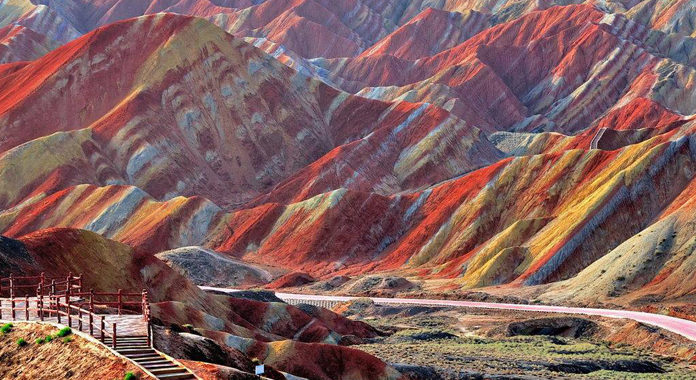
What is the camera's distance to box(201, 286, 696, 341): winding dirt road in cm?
6059

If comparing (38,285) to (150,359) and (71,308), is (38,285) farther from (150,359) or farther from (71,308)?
(150,359)

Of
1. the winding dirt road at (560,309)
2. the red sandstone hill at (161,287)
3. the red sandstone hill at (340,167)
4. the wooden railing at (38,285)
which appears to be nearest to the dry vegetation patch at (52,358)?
the wooden railing at (38,285)

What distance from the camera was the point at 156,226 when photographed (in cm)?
12419

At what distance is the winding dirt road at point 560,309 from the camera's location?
6059 cm

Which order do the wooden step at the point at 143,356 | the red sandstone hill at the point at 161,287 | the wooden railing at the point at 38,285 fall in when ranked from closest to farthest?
the wooden step at the point at 143,356, the wooden railing at the point at 38,285, the red sandstone hill at the point at 161,287

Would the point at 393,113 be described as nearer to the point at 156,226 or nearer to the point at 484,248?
the point at 156,226

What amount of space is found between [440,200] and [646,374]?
238 ft

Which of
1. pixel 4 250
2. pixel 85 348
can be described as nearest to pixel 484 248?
pixel 4 250

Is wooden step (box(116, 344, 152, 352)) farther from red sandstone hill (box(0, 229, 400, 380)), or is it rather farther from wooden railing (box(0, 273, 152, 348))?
red sandstone hill (box(0, 229, 400, 380))

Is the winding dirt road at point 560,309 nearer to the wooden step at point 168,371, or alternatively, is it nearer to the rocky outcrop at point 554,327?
the rocky outcrop at point 554,327

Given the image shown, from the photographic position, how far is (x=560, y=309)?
74.8 m

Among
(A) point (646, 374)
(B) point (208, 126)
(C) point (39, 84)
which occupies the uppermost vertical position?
(C) point (39, 84)

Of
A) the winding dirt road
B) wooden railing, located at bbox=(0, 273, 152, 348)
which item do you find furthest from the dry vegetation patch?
the winding dirt road

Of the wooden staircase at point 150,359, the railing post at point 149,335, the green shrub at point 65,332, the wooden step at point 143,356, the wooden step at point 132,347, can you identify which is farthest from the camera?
the green shrub at point 65,332
